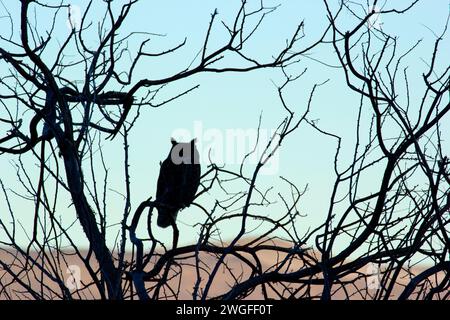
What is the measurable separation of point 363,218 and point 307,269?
1.80ft

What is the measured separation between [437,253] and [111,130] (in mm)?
2219

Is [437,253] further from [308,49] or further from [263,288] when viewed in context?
[308,49]

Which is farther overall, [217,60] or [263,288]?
[217,60]

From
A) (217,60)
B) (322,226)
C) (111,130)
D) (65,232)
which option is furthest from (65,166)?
(322,226)

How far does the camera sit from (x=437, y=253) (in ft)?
13.9

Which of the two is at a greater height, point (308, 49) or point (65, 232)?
point (308, 49)

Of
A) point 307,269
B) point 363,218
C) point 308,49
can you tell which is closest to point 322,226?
point 363,218

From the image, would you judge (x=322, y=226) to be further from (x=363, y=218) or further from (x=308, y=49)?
(x=308, y=49)

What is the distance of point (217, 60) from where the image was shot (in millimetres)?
5645
